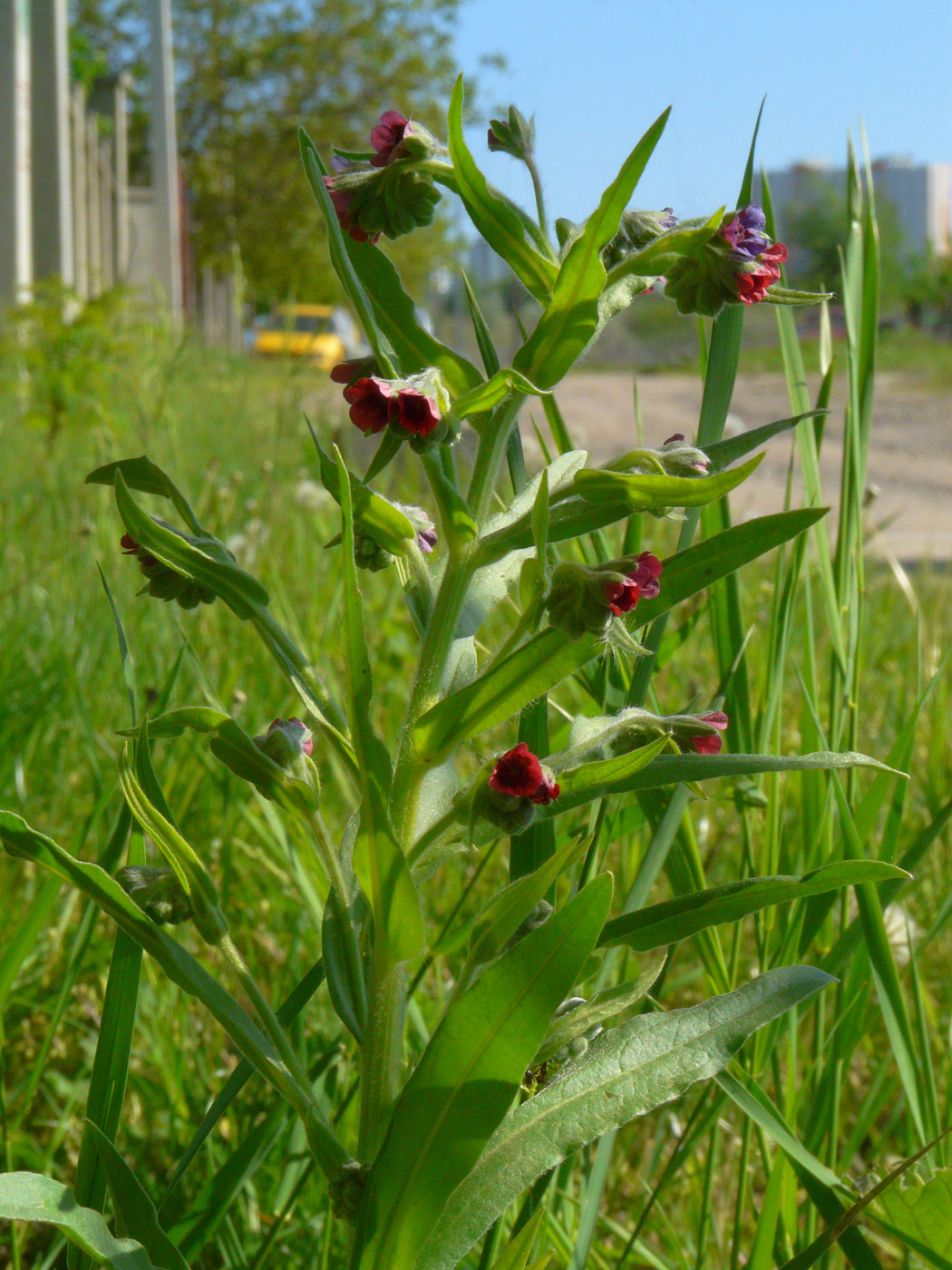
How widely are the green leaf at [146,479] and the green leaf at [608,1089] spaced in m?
0.38

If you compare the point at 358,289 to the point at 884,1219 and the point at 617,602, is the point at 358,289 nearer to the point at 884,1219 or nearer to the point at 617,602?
the point at 617,602

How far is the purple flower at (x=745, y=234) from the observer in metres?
0.68

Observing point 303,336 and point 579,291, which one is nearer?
point 579,291

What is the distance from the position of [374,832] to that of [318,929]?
442mm

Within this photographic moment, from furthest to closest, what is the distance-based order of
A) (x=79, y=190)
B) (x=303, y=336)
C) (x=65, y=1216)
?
(x=79, y=190)
(x=303, y=336)
(x=65, y=1216)

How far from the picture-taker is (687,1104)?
117cm

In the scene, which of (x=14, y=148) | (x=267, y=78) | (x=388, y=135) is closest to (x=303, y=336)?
(x=14, y=148)

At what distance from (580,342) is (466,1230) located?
0.46 meters

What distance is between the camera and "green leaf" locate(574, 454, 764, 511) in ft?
1.96

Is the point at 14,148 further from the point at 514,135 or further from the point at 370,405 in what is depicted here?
the point at 370,405

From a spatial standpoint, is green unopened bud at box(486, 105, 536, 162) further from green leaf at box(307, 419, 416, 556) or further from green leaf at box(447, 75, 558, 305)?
green leaf at box(307, 419, 416, 556)

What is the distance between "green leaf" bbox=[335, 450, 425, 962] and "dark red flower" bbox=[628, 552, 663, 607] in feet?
0.51

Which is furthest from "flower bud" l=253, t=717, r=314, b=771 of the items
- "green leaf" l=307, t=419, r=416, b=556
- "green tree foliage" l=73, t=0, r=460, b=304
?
"green tree foliage" l=73, t=0, r=460, b=304

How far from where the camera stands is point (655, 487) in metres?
0.62
